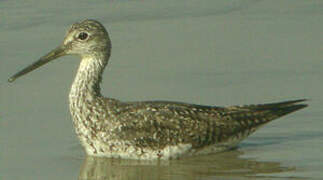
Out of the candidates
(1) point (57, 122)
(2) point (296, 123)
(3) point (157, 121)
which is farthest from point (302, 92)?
(1) point (57, 122)

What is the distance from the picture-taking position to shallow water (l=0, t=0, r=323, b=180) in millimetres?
12195

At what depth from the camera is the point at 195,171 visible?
1205 centimetres

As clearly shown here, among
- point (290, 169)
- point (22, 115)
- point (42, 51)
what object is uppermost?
point (42, 51)

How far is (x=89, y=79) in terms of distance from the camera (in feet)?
42.8

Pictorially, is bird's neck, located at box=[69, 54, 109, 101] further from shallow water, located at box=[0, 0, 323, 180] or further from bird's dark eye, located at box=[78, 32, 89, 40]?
shallow water, located at box=[0, 0, 323, 180]

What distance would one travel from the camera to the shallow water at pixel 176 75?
1220cm

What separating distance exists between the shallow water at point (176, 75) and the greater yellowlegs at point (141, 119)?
0.58ft

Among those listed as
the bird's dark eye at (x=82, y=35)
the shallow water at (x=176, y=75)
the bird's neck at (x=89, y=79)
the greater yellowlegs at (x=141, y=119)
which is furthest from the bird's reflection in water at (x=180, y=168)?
the bird's dark eye at (x=82, y=35)

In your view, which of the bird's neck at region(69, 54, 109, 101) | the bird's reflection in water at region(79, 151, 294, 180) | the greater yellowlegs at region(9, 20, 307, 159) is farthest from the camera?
the bird's neck at region(69, 54, 109, 101)

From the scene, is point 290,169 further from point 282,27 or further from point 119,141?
point 282,27

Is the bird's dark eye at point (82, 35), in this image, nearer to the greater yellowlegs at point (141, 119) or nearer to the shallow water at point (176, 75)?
the greater yellowlegs at point (141, 119)

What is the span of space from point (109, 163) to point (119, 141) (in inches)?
11.9

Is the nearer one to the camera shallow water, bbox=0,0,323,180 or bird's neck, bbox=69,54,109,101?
shallow water, bbox=0,0,323,180

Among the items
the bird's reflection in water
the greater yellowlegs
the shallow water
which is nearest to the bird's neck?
the greater yellowlegs
